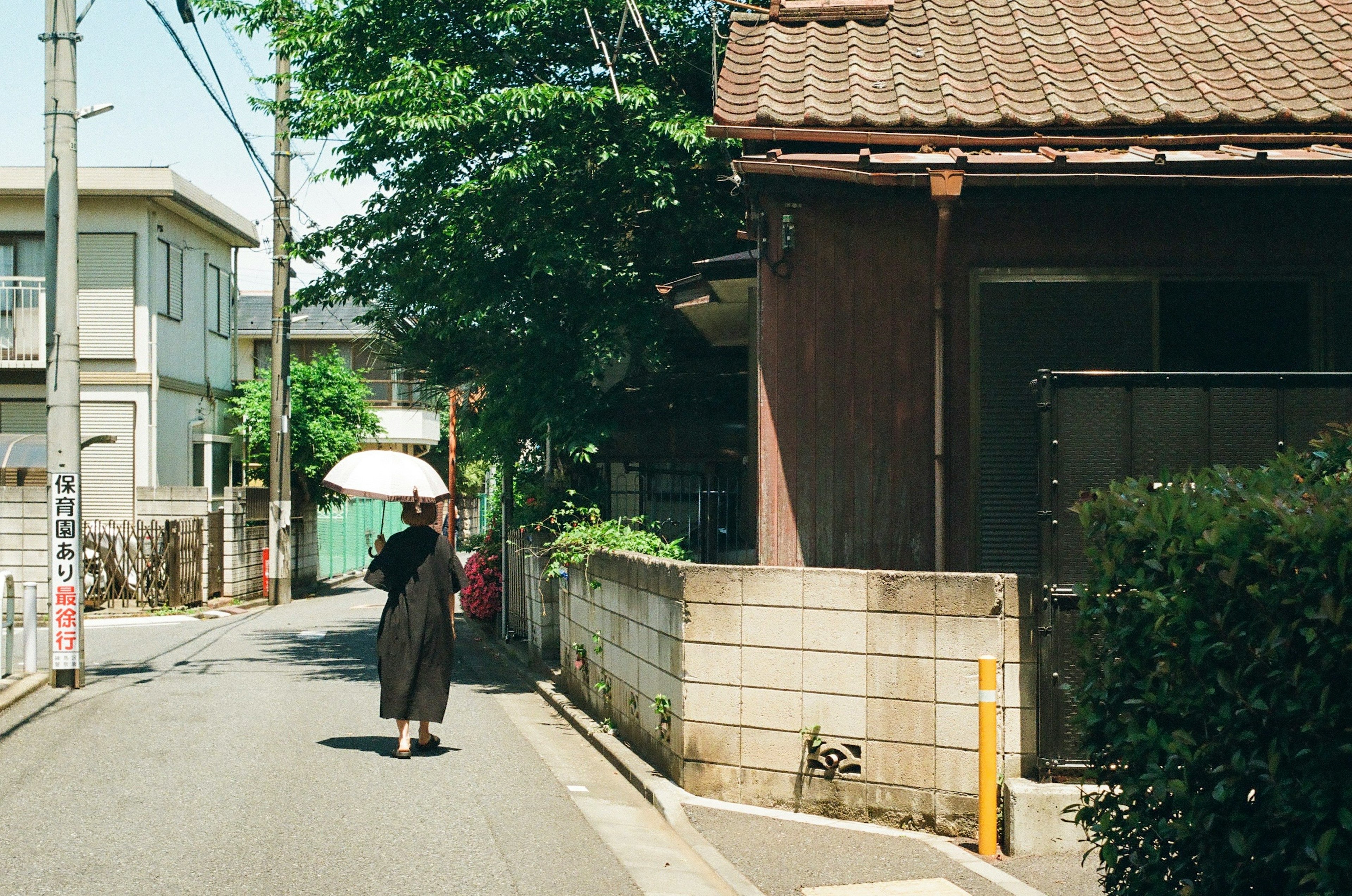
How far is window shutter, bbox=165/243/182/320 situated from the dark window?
21009 mm

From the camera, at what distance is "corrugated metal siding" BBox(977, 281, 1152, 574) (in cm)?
845

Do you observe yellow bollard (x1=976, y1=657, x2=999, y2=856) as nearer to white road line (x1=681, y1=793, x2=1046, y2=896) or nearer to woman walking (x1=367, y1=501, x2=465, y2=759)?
white road line (x1=681, y1=793, x2=1046, y2=896)

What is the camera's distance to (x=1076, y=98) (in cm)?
906

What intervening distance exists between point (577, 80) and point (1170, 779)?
1136cm

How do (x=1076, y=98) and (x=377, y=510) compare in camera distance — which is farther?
(x=377, y=510)

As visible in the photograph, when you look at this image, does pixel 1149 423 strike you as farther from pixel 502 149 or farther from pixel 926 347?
pixel 502 149

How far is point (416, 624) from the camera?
917cm

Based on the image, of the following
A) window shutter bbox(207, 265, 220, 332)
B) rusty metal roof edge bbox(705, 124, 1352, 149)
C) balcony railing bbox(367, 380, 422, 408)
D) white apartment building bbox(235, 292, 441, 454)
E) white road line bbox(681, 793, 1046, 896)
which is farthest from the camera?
balcony railing bbox(367, 380, 422, 408)

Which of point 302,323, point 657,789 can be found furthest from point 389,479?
point 302,323

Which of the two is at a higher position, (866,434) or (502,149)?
(502,149)

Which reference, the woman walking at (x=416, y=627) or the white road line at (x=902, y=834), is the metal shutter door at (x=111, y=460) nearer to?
the woman walking at (x=416, y=627)

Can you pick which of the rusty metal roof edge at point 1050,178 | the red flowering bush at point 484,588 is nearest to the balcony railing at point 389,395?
the red flowering bush at point 484,588

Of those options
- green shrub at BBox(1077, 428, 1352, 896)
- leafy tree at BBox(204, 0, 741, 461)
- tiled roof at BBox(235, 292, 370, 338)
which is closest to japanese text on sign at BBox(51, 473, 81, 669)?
leafy tree at BBox(204, 0, 741, 461)

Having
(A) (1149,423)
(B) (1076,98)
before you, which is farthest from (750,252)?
(A) (1149,423)
